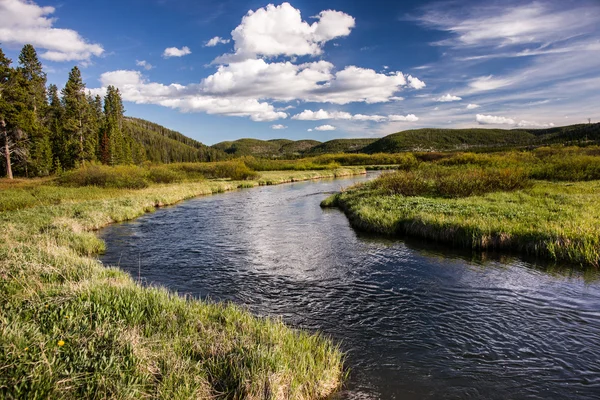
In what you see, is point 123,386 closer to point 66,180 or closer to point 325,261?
point 325,261

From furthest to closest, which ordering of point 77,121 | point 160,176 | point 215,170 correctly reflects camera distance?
point 215,170 < point 77,121 < point 160,176

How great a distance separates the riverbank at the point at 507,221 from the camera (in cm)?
1323

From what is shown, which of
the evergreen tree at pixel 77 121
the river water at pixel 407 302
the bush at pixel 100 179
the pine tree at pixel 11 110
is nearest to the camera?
the river water at pixel 407 302

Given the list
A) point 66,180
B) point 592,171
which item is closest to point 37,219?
point 66,180

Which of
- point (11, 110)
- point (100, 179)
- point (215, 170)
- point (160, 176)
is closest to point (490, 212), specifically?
point (100, 179)

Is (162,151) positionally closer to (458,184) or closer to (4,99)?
(4,99)

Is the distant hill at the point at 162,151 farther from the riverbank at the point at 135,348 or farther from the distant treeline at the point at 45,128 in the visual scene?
the riverbank at the point at 135,348

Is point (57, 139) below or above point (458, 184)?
above

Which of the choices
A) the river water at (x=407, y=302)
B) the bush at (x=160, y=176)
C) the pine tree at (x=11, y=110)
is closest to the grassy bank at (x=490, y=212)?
the river water at (x=407, y=302)

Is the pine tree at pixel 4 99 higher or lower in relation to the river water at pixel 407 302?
higher

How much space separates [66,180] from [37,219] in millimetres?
26190

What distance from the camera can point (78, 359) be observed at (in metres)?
4.83

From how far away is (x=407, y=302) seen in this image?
994cm

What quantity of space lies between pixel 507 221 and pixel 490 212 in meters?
1.89
